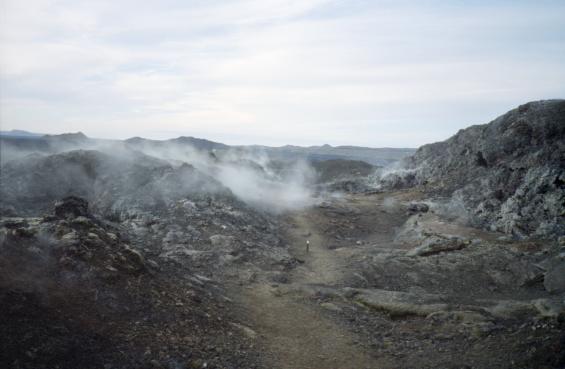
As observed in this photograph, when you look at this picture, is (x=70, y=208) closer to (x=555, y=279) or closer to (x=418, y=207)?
(x=555, y=279)

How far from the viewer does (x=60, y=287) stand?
636 cm

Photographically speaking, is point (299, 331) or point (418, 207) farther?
point (418, 207)

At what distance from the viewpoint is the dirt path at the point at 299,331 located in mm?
6723

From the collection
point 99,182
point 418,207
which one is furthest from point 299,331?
Answer: point 99,182

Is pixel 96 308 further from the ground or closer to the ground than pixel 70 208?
closer to the ground

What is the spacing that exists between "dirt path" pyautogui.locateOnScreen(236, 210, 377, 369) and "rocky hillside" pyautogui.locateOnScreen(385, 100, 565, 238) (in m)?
7.53

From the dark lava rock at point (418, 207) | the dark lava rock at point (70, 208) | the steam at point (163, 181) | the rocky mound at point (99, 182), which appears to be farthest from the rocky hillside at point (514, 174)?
the dark lava rock at point (70, 208)

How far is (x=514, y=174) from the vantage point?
A: 53.3 ft

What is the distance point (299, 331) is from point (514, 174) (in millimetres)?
12830

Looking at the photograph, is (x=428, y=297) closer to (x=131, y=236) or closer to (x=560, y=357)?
(x=560, y=357)

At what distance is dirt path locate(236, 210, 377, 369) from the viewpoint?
265 inches

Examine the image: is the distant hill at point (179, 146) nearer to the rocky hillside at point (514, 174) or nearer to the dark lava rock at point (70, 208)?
the rocky hillside at point (514, 174)

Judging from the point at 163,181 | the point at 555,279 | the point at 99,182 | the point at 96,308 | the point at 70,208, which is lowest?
the point at 555,279

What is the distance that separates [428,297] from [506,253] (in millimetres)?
3931
